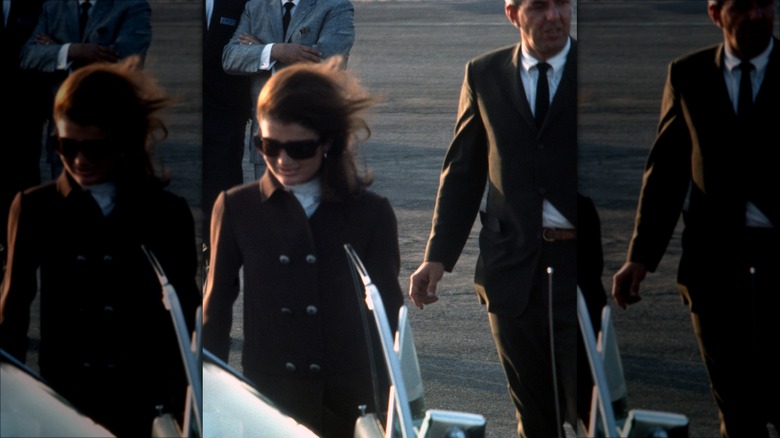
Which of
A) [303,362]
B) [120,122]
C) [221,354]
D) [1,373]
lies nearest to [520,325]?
[303,362]

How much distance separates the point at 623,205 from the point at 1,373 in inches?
81.8

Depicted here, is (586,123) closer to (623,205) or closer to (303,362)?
(623,205)

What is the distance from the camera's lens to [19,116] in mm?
3811

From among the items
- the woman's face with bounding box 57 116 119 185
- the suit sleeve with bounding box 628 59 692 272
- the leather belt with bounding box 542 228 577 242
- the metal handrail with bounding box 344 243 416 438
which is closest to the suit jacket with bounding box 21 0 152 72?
the woman's face with bounding box 57 116 119 185

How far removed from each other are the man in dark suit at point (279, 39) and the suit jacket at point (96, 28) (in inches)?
11.7

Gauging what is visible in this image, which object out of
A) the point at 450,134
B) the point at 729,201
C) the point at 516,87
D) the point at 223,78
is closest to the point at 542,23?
the point at 516,87

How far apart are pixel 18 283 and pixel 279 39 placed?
3.87ft

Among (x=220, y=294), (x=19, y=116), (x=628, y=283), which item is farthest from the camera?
(x=220, y=294)

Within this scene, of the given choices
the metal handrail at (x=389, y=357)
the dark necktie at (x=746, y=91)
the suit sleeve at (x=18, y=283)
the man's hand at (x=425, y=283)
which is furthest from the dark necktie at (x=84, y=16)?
the dark necktie at (x=746, y=91)

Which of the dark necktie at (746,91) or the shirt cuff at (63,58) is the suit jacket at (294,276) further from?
the dark necktie at (746,91)

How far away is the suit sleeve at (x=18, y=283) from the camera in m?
3.83

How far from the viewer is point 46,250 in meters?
3.86

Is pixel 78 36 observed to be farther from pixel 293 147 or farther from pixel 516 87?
pixel 516 87

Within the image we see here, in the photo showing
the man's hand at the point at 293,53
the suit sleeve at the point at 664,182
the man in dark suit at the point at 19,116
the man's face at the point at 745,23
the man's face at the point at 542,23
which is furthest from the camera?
the man's hand at the point at 293,53
